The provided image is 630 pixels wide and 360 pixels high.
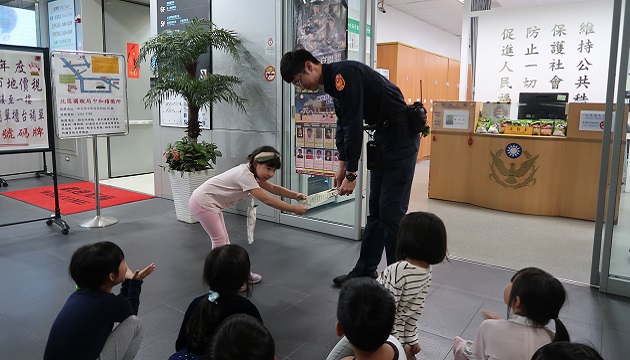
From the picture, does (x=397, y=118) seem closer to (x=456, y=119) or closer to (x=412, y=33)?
(x=456, y=119)

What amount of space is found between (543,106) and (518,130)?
23.6 inches

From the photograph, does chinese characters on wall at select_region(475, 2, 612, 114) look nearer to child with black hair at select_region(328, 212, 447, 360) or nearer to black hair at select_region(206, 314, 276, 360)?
child with black hair at select_region(328, 212, 447, 360)

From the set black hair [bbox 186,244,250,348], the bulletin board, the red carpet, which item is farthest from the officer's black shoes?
the red carpet

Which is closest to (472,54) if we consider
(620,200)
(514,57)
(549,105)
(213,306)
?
(514,57)

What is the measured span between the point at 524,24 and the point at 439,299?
6.07 meters

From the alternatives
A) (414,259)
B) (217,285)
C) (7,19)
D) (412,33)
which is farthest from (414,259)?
(412,33)

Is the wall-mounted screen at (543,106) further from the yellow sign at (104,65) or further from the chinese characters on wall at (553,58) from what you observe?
the yellow sign at (104,65)

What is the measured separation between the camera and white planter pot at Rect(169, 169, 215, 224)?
4422mm

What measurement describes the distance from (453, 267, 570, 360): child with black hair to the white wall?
245 inches

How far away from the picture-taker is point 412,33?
1023 cm

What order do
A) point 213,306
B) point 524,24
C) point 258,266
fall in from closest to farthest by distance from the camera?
point 213,306, point 258,266, point 524,24

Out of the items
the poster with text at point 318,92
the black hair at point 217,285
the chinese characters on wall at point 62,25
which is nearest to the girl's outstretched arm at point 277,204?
the black hair at point 217,285

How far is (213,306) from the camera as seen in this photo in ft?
4.92

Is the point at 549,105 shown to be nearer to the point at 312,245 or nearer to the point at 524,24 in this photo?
the point at 524,24
